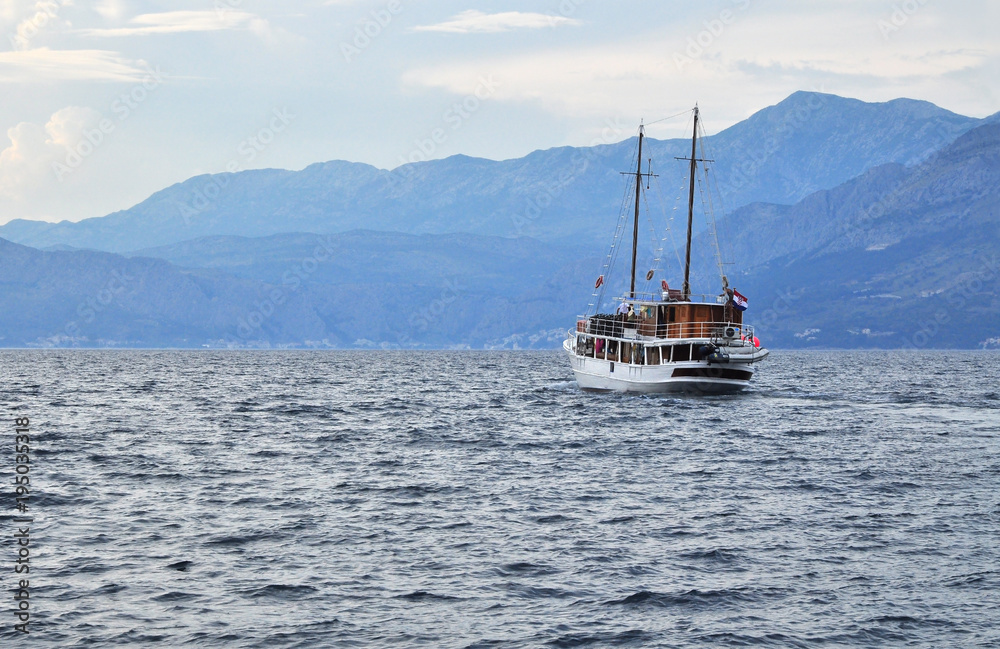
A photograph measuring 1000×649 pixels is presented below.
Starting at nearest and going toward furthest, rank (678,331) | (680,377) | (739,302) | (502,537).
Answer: (502,537), (678,331), (680,377), (739,302)

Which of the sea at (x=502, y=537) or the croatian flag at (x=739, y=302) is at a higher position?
the croatian flag at (x=739, y=302)

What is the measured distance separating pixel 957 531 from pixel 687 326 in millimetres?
51326

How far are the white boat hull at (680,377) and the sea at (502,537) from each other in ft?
66.0

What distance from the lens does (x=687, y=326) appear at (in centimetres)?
8250

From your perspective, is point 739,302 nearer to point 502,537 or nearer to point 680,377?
point 680,377

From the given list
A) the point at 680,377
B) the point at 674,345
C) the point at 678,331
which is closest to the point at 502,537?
the point at 674,345

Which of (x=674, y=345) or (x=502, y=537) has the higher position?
(x=674, y=345)

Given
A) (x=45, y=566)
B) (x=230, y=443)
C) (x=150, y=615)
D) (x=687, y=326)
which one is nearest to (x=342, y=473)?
(x=230, y=443)

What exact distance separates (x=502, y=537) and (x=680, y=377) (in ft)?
179

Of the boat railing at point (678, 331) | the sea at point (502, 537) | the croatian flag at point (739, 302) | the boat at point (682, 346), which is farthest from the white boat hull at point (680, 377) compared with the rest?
the sea at point (502, 537)

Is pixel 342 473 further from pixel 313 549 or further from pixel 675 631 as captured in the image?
pixel 675 631

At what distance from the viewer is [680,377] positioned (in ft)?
273

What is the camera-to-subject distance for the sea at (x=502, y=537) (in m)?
22.7

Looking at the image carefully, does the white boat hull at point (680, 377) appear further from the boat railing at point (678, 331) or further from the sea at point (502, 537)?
the sea at point (502, 537)
